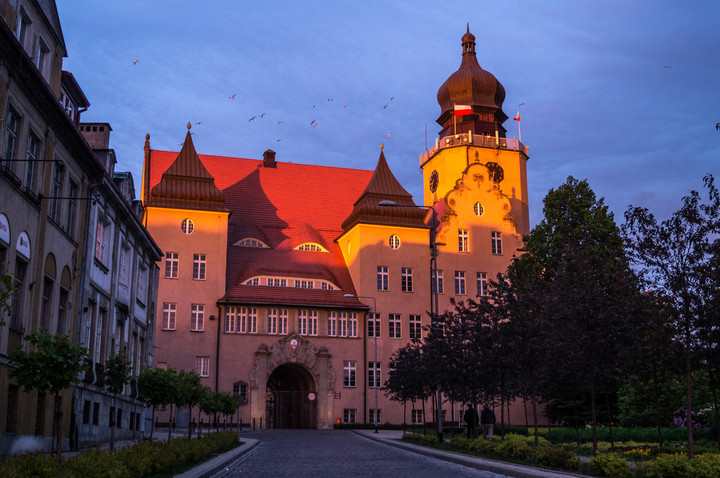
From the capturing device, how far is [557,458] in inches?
796

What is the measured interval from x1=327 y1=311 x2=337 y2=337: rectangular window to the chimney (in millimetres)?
19270

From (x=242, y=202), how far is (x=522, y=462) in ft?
167

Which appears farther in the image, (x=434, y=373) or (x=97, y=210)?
(x=434, y=373)

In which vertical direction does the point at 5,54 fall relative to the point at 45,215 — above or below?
above

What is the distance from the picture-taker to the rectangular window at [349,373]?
60469 millimetres

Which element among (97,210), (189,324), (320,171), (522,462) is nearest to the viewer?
(522,462)

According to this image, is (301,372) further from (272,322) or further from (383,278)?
(383,278)

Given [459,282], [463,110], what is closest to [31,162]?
[459,282]

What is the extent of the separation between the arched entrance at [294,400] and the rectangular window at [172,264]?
11071 mm

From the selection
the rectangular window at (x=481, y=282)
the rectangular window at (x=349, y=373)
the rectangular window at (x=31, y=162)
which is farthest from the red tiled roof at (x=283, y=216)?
the rectangular window at (x=31, y=162)

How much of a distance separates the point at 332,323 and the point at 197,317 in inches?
409

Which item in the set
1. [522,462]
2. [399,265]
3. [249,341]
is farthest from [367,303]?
[522,462]

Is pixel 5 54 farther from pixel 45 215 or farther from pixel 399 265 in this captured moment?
pixel 399 265

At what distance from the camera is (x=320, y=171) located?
75938 mm
